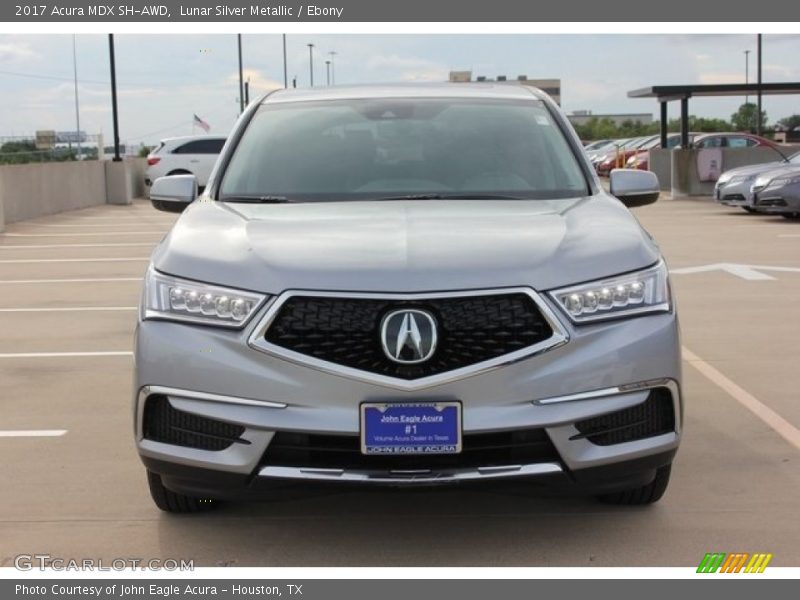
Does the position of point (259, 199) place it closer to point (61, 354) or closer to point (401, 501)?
point (401, 501)

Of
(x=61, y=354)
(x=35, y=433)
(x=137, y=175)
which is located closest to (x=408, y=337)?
(x=35, y=433)

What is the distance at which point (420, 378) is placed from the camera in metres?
3.70

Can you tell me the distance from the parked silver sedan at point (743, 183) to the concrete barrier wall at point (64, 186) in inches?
479

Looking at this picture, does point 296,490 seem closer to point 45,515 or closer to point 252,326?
point 252,326

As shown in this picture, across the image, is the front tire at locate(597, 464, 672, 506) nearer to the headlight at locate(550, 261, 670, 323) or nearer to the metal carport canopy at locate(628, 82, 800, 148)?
the headlight at locate(550, 261, 670, 323)

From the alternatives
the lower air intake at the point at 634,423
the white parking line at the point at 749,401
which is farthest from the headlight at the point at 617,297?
the white parking line at the point at 749,401

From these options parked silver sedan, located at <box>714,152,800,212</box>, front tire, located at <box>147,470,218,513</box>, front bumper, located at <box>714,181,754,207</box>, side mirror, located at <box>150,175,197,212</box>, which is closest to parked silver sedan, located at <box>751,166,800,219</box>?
parked silver sedan, located at <box>714,152,800,212</box>

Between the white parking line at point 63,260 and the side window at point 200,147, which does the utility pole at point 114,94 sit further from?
the white parking line at point 63,260

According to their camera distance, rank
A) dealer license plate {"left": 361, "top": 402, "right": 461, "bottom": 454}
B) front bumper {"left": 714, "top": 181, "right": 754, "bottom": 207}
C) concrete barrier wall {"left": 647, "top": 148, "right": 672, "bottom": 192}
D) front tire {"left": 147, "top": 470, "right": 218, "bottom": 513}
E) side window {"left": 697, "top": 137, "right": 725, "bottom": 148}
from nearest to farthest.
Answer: dealer license plate {"left": 361, "top": 402, "right": 461, "bottom": 454} → front tire {"left": 147, "top": 470, "right": 218, "bottom": 513} → front bumper {"left": 714, "top": 181, "right": 754, "bottom": 207} → concrete barrier wall {"left": 647, "top": 148, "right": 672, "bottom": 192} → side window {"left": 697, "top": 137, "right": 725, "bottom": 148}

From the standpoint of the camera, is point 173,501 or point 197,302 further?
point 173,501

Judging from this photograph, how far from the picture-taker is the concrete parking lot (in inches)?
161

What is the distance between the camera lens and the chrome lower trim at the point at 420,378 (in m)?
3.69

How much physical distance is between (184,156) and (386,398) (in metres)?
26.7

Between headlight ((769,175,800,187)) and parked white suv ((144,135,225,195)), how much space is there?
15206mm
